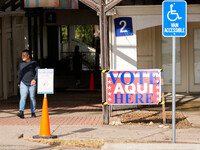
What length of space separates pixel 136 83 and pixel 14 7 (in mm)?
10093

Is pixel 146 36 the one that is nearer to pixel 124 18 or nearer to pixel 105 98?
pixel 124 18

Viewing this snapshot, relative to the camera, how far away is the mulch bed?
475 inches

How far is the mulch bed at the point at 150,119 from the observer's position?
12070mm

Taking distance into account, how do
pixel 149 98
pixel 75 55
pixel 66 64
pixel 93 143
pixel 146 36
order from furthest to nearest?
pixel 66 64 < pixel 75 55 < pixel 146 36 < pixel 149 98 < pixel 93 143

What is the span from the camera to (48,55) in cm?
3394

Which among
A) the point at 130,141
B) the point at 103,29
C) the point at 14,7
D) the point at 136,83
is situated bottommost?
the point at 130,141

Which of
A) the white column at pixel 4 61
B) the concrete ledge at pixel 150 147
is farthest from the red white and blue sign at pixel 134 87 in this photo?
the white column at pixel 4 61

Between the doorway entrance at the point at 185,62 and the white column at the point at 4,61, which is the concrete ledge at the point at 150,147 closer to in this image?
the doorway entrance at the point at 185,62

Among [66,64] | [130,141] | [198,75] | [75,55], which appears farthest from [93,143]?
[66,64]

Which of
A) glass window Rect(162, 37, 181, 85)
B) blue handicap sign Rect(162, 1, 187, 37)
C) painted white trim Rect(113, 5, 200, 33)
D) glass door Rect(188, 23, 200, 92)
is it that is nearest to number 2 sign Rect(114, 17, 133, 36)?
painted white trim Rect(113, 5, 200, 33)

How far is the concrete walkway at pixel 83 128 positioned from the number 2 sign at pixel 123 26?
2246mm

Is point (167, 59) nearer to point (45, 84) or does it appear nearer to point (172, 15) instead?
point (45, 84)

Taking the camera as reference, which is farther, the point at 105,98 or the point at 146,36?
the point at 146,36

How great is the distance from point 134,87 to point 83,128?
154cm
